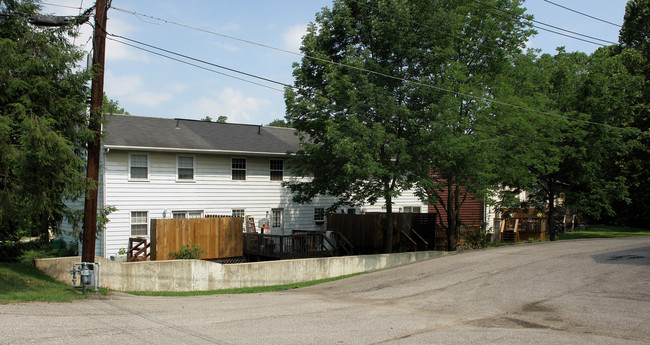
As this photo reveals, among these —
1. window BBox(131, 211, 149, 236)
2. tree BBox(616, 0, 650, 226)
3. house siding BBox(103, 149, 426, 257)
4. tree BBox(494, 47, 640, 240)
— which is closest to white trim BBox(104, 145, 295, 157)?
house siding BBox(103, 149, 426, 257)

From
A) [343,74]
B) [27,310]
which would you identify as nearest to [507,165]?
[343,74]

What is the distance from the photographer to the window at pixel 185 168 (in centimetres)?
2377

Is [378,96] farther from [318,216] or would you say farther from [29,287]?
[29,287]

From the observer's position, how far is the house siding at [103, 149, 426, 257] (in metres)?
22.0

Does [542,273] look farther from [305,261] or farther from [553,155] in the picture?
[553,155]

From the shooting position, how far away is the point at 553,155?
84.0 ft

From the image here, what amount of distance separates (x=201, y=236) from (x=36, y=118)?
9282 mm

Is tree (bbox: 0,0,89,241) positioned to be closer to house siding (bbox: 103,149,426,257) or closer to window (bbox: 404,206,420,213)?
house siding (bbox: 103,149,426,257)

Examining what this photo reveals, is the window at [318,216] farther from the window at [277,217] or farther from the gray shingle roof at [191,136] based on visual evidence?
the gray shingle roof at [191,136]

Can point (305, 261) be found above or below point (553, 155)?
below

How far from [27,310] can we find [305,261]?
33.0 ft

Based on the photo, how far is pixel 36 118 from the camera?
12.5 meters

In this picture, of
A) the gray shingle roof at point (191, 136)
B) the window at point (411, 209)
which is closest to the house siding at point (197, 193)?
the gray shingle roof at point (191, 136)

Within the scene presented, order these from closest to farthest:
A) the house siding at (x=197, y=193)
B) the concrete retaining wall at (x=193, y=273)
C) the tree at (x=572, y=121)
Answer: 1. the concrete retaining wall at (x=193, y=273)
2. the house siding at (x=197, y=193)
3. the tree at (x=572, y=121)
